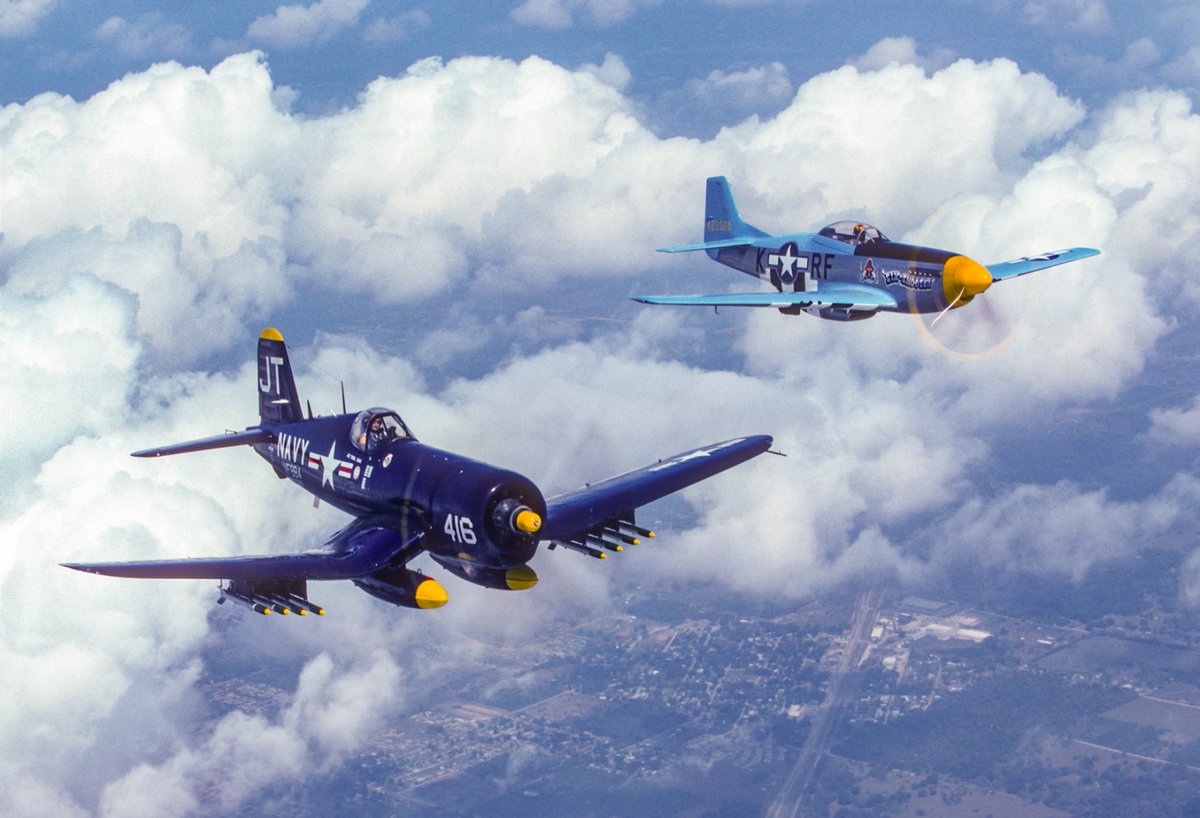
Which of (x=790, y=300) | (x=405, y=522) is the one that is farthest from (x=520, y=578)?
(x=790, y=300)

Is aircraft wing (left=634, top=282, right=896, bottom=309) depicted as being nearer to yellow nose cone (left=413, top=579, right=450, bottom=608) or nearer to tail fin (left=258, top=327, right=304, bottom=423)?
tail fin (left=258, top=327, right=304, bottom=423)

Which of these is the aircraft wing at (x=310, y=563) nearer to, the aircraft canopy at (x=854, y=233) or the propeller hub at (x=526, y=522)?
the propeller hub at (x=526, y=522)

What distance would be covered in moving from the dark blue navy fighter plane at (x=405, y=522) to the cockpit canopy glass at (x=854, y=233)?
17.3 meters

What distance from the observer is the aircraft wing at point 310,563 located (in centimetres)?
2992

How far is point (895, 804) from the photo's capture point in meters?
163

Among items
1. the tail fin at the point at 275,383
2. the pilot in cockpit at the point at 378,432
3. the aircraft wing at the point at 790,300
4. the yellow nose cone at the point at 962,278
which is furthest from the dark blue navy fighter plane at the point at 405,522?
the yellow nose cone at the point at 962,278

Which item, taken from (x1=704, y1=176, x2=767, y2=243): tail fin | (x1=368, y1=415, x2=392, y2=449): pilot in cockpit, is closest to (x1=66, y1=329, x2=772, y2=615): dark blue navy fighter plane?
(x1=368, y1=415, x2=392, y2=449): pilot in cockpit

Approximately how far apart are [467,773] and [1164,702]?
4379 inches

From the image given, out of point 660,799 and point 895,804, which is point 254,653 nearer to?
point 660,799

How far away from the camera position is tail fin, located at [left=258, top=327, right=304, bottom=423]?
38.3 m

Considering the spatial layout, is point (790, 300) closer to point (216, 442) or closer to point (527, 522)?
point (527, 522)

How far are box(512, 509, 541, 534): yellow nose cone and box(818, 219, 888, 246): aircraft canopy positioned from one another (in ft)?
77.4

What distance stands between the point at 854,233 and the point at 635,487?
1824 centimetres

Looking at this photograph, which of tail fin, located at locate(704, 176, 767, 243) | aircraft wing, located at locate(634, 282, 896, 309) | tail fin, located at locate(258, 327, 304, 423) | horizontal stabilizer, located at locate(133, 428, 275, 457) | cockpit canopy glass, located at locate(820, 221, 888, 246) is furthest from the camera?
tail fin, located at locate(704, 176, 767, 243)
